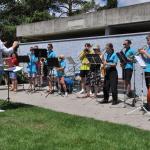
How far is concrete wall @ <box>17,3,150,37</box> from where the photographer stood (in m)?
23.5

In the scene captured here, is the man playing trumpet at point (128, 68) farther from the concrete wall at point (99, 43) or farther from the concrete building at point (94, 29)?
the concrete building at point (94, 29)

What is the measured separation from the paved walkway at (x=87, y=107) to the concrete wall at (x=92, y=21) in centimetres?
756

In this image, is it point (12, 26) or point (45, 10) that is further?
point (45, 10)

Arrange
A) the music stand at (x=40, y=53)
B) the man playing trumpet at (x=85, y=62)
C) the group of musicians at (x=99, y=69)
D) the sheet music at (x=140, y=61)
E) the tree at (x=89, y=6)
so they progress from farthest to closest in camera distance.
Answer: the tree at (x=89, y=6), the music stand at (x=40, y=53), the man playing trumpet at (x=85, y=62), the group of musicians at (x=99, y=69), the sheet music at (x=140, y=61)

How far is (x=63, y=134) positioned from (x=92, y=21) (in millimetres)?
18030

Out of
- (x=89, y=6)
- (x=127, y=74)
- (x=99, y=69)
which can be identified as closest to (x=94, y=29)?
(x=99, y=69)

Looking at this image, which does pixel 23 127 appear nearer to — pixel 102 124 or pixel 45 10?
pixel 102 124

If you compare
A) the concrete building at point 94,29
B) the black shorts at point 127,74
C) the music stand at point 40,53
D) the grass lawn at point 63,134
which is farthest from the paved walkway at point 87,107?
the concrete building at point 94,29

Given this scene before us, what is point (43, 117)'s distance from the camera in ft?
37.2

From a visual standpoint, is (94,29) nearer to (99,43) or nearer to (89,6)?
(99,43)

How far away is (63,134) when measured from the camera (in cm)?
920

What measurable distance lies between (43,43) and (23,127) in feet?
45.6

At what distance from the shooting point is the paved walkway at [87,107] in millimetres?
11344

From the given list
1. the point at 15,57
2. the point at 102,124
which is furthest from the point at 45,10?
the point at 102,124
